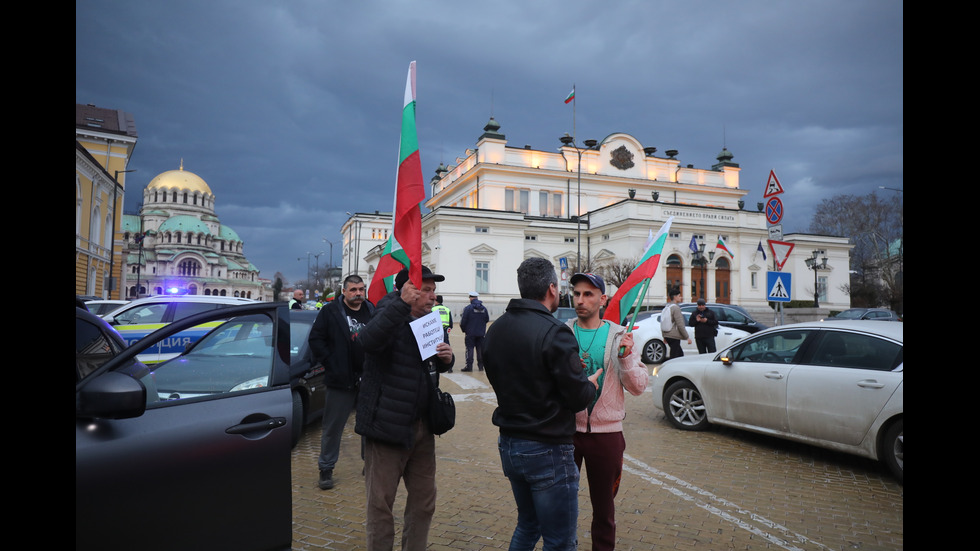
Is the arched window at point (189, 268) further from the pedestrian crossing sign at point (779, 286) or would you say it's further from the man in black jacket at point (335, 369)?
the man in black jacket at point (335, 369)

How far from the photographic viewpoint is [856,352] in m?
6.09

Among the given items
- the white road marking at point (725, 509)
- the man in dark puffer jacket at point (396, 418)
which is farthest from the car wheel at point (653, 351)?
the man in dark puffer jacket at point (396, 418)

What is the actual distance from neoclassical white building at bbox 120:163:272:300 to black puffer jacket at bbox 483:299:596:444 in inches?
4869

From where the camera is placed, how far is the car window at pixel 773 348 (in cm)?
675

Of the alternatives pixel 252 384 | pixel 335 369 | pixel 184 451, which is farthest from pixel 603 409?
pixel 335 369

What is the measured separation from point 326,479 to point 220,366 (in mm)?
2500

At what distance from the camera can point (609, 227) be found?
4869cm

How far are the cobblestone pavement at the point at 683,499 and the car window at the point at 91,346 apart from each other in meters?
1.91

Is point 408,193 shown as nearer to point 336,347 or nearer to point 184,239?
point 336,347

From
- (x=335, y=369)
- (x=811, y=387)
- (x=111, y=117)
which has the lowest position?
(x=811, y=387)

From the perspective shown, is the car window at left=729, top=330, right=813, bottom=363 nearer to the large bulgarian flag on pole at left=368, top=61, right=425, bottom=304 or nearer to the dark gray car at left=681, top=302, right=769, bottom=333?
the large bulgarian flag on pole at left=368, top=61, right=425, bottom=304

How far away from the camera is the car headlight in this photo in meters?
3.23

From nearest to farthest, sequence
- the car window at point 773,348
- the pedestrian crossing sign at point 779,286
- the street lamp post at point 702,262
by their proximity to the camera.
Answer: the car window at point 773,348, the pedestrian crossing sign at point 779,286, the street lamp post at point 702,262
